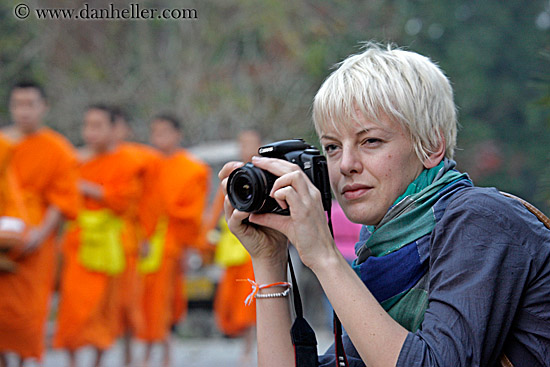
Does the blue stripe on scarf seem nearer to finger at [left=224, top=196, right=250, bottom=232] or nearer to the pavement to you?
finger at [left=224, top=196, right=250, bottom=232]

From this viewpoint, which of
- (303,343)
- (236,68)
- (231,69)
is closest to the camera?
(303,343)

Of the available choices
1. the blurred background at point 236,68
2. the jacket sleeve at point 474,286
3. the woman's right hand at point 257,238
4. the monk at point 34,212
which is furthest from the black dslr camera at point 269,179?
the blurred background at point 236,68

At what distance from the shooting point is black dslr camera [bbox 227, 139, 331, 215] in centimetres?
164

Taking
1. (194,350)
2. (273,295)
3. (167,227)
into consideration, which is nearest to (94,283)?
(167,227)

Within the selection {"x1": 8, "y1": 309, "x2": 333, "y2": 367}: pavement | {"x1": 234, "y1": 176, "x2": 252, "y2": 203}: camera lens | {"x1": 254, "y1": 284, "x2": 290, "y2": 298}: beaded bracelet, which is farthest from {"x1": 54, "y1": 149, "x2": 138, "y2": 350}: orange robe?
{"x1": 234, "y1": 176, "x2": 252, "y2": 203}: camera lens

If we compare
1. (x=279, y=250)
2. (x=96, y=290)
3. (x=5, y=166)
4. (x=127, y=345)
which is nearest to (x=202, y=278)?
(x=127, y=345)

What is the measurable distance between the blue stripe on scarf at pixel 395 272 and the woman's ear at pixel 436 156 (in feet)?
0.74

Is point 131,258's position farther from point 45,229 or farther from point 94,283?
point 45,229

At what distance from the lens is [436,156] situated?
5.62 feet

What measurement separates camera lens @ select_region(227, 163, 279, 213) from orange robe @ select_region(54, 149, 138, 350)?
15.1 ft

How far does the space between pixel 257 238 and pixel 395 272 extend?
16.8 inches

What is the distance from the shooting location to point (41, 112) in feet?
19.0

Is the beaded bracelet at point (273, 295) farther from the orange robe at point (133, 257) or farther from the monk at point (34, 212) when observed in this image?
the orange robe at point (133, 257)

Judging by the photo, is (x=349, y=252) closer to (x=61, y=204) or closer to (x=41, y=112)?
(x=61, y=204)
